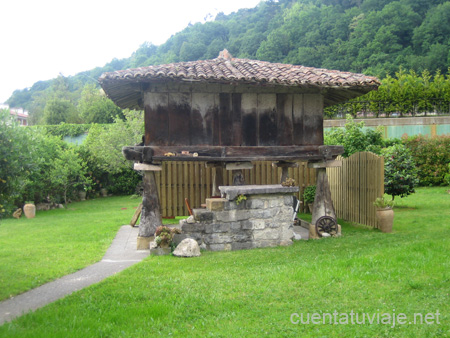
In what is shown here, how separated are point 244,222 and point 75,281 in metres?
3.64

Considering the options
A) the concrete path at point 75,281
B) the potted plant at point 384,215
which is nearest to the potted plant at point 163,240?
the concrete path at point 75,281

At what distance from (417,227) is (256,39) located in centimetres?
4391

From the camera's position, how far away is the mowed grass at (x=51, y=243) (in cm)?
703

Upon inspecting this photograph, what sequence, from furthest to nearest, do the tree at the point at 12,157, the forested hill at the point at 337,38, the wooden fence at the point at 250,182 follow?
the forested hill at the point at 337,38 < the wooden fence at the point at 250,182 < the tree at the point at 12,157

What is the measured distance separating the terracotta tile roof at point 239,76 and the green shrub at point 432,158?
1214 centimetres

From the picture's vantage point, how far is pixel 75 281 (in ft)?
21.9

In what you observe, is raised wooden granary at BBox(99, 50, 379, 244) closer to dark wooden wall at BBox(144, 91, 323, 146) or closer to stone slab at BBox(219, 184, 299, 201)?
dark wooden wall at BBox(144, 91, 323, 146)

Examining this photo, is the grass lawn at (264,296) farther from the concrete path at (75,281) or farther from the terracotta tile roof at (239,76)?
the terracotta tile roof at (239,76)

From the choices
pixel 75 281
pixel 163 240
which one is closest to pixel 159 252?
pixel 163 240

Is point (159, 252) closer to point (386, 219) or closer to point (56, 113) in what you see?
point (386, 219)

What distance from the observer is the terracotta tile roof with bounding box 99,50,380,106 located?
8.45 meters

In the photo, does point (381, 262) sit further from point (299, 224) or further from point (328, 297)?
point (299, 224)

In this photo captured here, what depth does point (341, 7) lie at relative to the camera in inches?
2149


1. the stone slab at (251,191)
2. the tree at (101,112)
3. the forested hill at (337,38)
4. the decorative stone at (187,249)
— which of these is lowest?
the decorative stone at (187,249)
